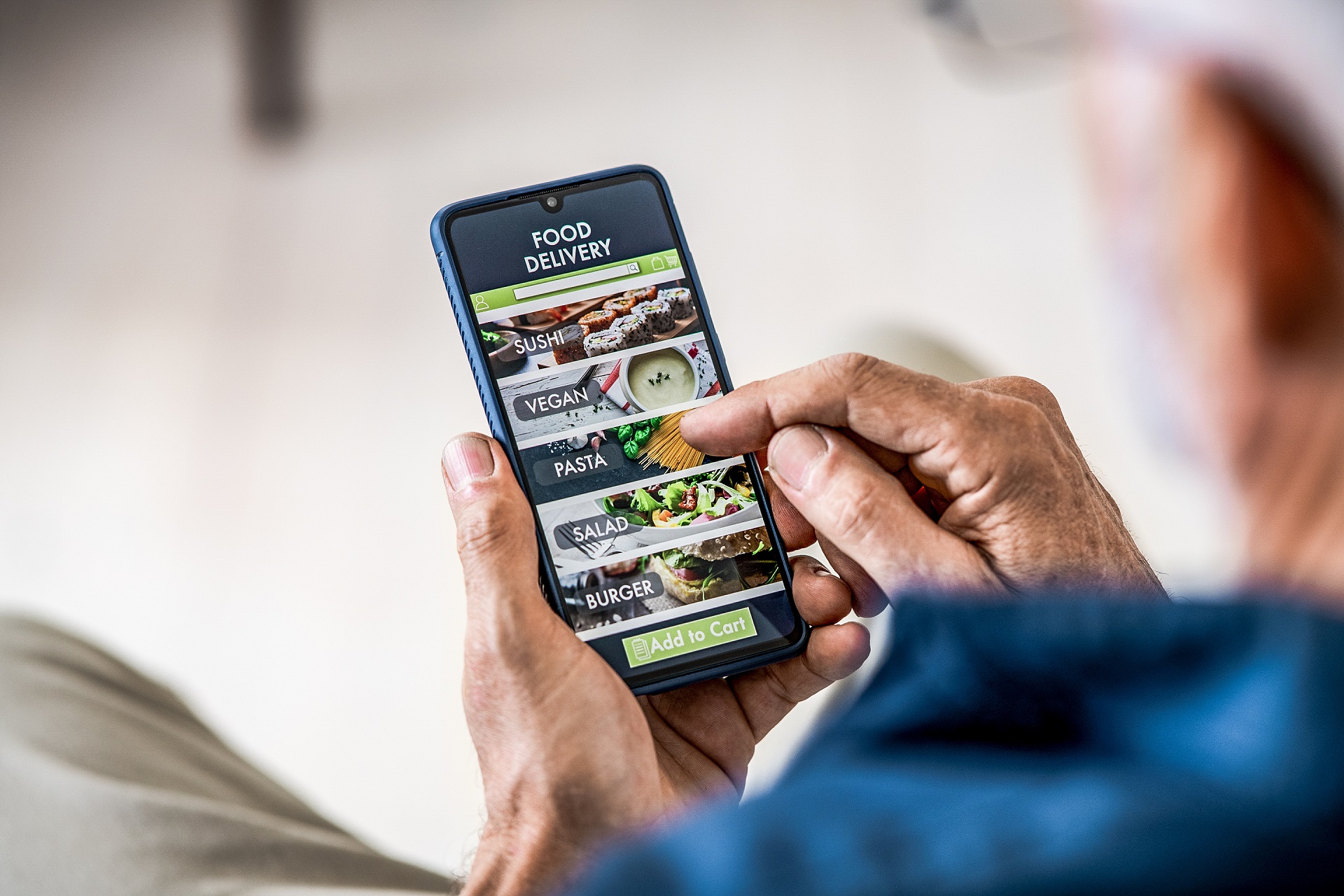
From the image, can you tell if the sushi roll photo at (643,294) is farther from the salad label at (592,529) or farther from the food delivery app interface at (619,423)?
the salad label at (592,529)

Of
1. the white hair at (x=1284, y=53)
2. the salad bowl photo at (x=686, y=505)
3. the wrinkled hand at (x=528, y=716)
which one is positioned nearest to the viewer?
the white hair at (x=1284, y=53)

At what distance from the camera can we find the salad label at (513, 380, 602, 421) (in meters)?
0.76

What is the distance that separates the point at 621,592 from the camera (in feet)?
2.44

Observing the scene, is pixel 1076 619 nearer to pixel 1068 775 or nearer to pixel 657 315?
pixel 1068 775

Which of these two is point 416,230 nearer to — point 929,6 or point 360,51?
point 360,51

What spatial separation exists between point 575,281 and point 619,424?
11cm

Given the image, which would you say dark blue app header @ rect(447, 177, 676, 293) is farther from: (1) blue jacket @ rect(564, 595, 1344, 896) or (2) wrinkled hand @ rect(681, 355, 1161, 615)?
(1) blue jacket @ rect(564, 595, 1344, 896)

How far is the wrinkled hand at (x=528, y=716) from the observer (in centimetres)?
66

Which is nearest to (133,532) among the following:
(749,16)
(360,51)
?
(360,51)

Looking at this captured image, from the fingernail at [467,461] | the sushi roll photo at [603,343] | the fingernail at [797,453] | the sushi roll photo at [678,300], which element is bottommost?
the fingernail at [797,453]

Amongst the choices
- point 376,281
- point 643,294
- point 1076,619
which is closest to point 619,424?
point 643,294

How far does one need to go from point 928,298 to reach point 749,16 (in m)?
0.83

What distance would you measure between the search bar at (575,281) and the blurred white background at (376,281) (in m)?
0.49

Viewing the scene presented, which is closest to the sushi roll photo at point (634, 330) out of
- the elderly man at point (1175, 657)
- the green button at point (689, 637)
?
the green button at point (689, 637)
